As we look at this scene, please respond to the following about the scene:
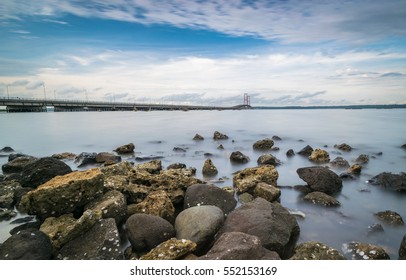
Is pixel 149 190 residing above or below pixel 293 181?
above

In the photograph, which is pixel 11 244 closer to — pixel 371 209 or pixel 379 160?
pixel 371 209

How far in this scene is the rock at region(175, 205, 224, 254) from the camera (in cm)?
369

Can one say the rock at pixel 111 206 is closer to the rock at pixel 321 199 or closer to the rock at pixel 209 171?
the rock at pixel 321 199

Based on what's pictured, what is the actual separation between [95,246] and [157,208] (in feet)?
4.27

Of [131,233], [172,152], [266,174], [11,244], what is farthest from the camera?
[172,152]

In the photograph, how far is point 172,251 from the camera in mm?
3240

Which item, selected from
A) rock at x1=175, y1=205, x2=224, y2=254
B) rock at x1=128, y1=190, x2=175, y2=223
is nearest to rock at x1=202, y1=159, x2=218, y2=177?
rock at x1=128, y1=190, x2=175, y2=223

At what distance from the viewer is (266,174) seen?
6809 mm

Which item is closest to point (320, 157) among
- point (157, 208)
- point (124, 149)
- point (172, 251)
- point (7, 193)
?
point (157, 208)

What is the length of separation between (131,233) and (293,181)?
5.32 m

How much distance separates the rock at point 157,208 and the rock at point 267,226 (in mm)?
1045

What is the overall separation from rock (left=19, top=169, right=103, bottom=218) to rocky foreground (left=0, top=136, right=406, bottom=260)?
1cm

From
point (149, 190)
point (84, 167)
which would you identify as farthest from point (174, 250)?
point (84, 167)

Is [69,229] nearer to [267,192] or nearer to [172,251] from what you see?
[172,251]
